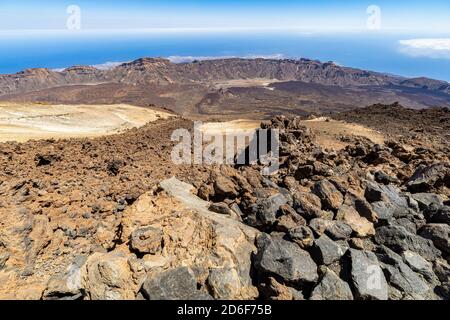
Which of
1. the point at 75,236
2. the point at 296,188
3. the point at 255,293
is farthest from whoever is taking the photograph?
the point at 296,188

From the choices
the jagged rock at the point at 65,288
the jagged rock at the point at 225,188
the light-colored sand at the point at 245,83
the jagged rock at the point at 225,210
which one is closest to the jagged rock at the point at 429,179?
the jagged rock at the point at 225,188

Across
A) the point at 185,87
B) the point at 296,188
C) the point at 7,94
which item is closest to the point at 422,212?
the point at 296,188

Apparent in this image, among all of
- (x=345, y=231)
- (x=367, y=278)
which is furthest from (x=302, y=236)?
(x=367, y=278)

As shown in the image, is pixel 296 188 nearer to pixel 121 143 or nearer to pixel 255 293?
pixel 255 293

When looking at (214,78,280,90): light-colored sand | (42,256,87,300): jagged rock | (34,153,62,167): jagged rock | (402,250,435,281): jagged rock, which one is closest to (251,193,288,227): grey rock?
(402,250,435,281): jagged rock

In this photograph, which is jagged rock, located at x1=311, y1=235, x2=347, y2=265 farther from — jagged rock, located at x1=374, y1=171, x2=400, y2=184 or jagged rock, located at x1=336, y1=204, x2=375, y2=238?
jagged rock, located at x1=374, y1=171, x2=400, y2=184

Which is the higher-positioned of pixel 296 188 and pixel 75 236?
pixel 296 188

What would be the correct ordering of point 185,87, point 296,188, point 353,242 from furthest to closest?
point 185,87
point 296,188
point 353,242
